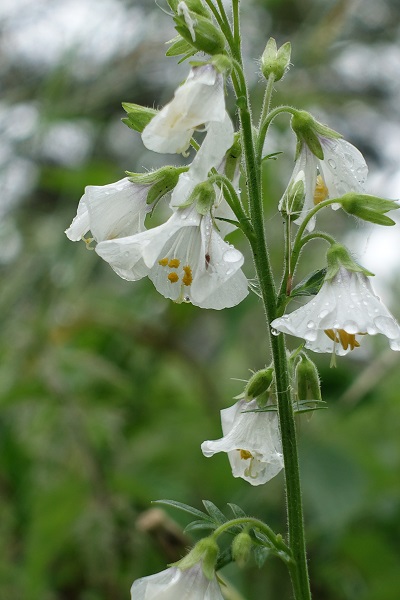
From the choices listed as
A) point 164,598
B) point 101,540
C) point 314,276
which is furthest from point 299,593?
point 101,540

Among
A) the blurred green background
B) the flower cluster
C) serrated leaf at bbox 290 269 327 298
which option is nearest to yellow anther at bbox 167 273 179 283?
the flower cluster

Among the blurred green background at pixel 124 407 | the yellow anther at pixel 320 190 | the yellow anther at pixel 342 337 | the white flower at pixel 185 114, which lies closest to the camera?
the white flower at pixel 185 114

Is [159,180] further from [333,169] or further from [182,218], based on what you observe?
[333,169]

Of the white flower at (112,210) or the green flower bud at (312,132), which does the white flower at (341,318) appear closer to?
the green flower bud at (312,132)

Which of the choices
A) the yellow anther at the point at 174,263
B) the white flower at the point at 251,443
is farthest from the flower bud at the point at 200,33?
the white flower at the point at 251,443

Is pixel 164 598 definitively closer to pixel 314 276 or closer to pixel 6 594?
pixel 314 276
